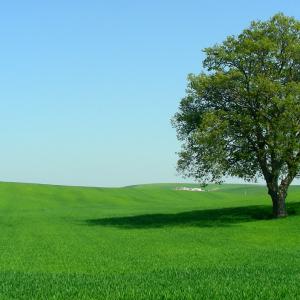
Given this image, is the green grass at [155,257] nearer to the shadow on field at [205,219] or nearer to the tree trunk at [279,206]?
the shadow on field at [205,219]

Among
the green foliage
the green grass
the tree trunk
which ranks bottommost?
the green grass

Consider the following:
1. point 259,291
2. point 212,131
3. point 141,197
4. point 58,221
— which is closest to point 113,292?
point 259,291

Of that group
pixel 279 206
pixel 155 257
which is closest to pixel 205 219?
pixel 279 206

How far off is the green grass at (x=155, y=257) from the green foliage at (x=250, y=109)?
5.42 m

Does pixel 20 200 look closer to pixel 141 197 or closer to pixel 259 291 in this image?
pixel 141 197

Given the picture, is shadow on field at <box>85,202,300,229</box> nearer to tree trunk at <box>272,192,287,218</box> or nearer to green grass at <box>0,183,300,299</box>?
green grass at <box>0,183,300,299</box>

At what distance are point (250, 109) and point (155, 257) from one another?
23787 mm

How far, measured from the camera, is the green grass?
16.6m

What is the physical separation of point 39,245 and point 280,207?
80.3ft

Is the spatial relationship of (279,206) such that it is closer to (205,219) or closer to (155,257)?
(205,219)

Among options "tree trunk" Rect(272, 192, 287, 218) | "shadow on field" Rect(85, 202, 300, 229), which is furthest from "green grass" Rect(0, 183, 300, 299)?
"tree trunk" Rect(272, 192, 287, 218)

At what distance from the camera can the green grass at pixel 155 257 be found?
16.6 meters

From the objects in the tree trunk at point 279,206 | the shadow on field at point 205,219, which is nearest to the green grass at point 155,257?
the shadow on field at point 205,219

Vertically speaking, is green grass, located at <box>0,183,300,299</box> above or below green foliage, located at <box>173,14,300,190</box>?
below
